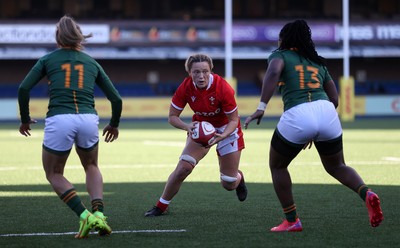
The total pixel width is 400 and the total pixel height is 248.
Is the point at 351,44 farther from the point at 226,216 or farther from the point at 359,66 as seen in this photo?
the point at 226,216

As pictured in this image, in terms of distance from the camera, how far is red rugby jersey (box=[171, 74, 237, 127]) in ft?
34.4

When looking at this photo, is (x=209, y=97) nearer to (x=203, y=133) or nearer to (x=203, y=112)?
(x=203, y=112)

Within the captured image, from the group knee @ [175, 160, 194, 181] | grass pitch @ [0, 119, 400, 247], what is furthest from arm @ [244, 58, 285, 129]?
knee @ [175, 160, 194, 181]

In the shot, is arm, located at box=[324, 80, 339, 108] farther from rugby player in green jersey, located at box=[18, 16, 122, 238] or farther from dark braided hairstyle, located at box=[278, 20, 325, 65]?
rugby player in green jersey, located at box=[18, 16, 122, 238]

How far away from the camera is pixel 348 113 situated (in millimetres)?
41906

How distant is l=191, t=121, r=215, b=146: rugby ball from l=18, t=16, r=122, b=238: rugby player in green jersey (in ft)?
5.50

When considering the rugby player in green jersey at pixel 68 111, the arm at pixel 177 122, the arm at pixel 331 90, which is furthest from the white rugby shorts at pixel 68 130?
the arm at pixel 331 90

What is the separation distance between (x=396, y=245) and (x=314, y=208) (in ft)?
Answer: 10.1

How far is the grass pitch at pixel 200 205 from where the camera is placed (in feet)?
28.9

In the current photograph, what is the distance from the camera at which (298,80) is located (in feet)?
29.8

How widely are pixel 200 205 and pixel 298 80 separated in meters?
3.24

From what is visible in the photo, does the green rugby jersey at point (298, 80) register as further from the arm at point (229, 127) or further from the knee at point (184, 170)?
the knee at point (184, 170)

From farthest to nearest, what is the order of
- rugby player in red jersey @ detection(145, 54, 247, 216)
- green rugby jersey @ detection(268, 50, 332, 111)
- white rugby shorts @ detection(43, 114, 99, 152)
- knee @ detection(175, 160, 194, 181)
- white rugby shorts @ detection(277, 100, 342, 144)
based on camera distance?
knee @ detection(175, 160, 194, 181), rugby player in red jersey @ detection(145, 54, 247, 216), green rugby jersey @ detection(268, 50, 332, 111), white rugby shorts @ detection(277, 100, 342, 144), white rugby shorts @ detection(43, 114, 99, 152)

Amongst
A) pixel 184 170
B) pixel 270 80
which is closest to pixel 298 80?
pixel 270 80
